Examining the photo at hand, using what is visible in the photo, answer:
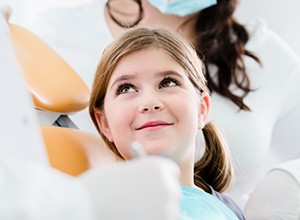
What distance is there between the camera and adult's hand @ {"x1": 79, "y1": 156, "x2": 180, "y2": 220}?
1.85 feet

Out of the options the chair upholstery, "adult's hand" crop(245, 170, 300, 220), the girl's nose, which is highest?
the girl's nose

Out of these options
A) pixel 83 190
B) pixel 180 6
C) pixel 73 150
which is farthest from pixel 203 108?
pixel 83 190

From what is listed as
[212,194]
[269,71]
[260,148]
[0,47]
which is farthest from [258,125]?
[0,47]

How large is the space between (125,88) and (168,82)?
0.24ft

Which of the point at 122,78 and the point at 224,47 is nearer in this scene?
the point at 122,78

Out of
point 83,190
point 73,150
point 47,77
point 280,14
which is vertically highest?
point 83,190

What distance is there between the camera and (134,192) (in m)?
0.57

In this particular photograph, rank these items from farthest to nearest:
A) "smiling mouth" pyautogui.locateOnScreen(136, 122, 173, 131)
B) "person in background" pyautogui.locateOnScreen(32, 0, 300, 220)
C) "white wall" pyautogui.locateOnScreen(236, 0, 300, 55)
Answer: "white wall" pyautogui.locateOnScreen(236, 0, 300, 55) → "person in background" pyautogui.locateOnScreen(32, 0, 300, 220) → "smiling mouth" pyautogui.locateOnScreen(136, 122, 173, 131)

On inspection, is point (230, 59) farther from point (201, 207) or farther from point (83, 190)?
point (83, 190)

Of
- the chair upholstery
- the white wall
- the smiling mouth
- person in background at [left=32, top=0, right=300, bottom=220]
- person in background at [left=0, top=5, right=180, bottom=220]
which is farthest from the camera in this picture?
the white wall

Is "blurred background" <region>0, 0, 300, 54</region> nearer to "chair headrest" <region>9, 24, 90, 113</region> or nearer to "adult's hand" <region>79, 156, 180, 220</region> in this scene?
"chair headrest" <region>9, 24, 90, 113</region>

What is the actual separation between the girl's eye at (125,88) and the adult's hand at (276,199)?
0.37 metres

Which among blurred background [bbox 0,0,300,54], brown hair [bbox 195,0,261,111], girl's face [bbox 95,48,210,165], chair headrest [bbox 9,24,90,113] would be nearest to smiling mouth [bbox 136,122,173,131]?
girl's face [bbox 95,48,210,165]

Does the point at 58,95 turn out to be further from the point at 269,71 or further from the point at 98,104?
the point at 269,71
